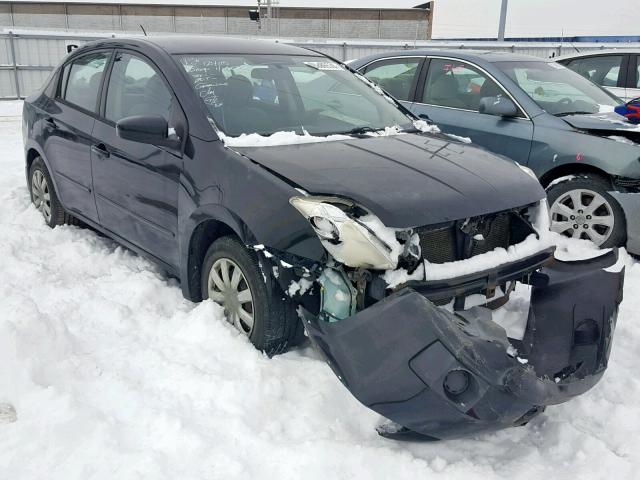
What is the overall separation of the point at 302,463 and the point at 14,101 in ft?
53.4

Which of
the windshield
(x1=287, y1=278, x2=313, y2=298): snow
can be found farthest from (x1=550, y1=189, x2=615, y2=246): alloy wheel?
(x1=287, y1=278, x2=313, y2=298): snow

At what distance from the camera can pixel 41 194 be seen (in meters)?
5.15

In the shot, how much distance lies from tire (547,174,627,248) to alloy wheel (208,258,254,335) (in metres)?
3.10

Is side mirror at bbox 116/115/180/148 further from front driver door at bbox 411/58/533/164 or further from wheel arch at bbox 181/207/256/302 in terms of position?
front driver door at bbox 411/58/533/164

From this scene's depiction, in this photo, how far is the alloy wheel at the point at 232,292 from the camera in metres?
2.96

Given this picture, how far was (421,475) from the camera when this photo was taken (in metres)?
2.24

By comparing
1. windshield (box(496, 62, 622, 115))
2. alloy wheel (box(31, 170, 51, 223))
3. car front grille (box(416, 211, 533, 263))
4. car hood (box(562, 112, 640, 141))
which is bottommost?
alloy wheel (box(31, 170, 51, 223))

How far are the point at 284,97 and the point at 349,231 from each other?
156cm

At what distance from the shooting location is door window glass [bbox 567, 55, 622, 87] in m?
7.48

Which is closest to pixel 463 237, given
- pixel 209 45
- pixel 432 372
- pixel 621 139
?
pixel 432 372

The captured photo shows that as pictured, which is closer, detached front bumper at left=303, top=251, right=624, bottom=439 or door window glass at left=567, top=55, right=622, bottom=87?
detached front bumper at left=303, top=251, right=624, bottom=439

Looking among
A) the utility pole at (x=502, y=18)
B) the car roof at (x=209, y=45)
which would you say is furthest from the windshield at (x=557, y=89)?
the utility pole at (x=502, y=18)

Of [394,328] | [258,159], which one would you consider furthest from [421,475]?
[258,159]

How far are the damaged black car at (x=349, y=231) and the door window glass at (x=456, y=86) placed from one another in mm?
1777
